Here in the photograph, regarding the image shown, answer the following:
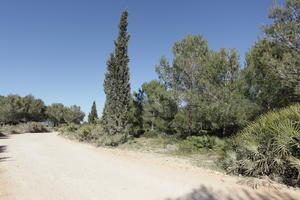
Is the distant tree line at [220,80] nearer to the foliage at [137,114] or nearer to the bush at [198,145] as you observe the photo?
the bush at [198,145]

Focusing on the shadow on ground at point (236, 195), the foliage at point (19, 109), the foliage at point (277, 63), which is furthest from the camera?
the foliage at point (19, 109)

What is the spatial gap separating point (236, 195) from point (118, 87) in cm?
1164

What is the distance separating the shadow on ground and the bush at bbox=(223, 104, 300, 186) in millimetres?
909

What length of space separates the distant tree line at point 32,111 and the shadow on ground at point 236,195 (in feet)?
110

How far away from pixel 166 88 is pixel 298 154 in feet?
32.6

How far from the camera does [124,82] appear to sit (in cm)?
1437

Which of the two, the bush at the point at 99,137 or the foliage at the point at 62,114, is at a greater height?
the foliage at the point at 62,114

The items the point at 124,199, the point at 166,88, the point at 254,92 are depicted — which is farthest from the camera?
the point at 166,88

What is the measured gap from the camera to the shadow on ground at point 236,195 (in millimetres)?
3752

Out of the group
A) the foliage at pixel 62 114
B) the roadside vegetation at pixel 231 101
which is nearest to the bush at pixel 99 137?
the roadside vegetation at pixel 231 101

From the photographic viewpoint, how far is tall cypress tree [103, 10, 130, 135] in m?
13.8

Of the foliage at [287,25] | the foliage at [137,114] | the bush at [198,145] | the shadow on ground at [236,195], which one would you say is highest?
the foliage at [287,25]

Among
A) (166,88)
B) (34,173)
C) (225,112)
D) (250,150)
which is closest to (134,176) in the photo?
(34,173)

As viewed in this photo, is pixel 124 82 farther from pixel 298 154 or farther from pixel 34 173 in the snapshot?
pixel 298 154
